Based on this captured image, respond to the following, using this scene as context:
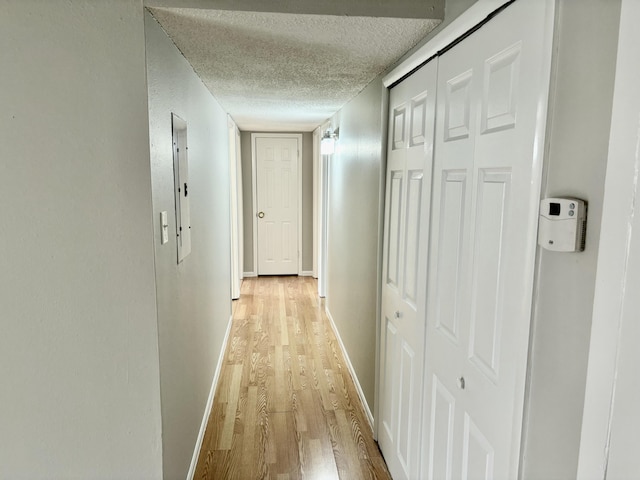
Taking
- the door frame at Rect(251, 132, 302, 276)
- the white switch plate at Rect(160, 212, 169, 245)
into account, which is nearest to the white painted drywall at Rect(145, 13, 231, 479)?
the white switch plate at Rect(160, 212, 169, 245)

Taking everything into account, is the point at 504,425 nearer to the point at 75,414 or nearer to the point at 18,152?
the point at 75,414

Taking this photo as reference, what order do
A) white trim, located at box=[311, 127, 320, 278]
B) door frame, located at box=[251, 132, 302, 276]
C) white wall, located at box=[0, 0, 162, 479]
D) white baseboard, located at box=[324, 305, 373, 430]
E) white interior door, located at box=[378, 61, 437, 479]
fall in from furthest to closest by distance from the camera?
door frame, located at box=[251, 132, 302, 276] → white trim, located at box=[311, 127, 320, 278] → white baseboard, located at box=[324, 305, 373, 430] → white interior door, located at box=[378, 61, 437, 479] → white wall, located at box=[0, 0, 162, 479]

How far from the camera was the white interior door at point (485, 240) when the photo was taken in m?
1.05

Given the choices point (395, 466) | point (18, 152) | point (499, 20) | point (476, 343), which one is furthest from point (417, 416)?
point (18, 152)

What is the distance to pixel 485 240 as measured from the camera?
1.27 m

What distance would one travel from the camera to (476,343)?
1.33 metres

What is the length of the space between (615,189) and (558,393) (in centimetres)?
46

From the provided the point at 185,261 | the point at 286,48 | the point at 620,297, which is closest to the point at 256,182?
the point at 185,261

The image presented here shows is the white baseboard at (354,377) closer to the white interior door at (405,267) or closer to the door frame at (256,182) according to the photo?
the white interior door at (405,267)

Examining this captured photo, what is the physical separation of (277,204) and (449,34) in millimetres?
4863

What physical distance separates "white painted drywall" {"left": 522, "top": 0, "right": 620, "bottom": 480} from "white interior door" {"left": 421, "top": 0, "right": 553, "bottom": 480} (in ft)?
0.13

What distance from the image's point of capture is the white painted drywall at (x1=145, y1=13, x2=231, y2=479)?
63.5 inches

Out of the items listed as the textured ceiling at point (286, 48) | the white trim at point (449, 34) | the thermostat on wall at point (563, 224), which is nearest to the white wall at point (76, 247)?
the textured ceiling at point (286, 48)

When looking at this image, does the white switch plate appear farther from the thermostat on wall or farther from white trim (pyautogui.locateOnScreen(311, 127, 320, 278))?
white trim (pyautogui.locateOnScreen(311, 127, 320, 278))
